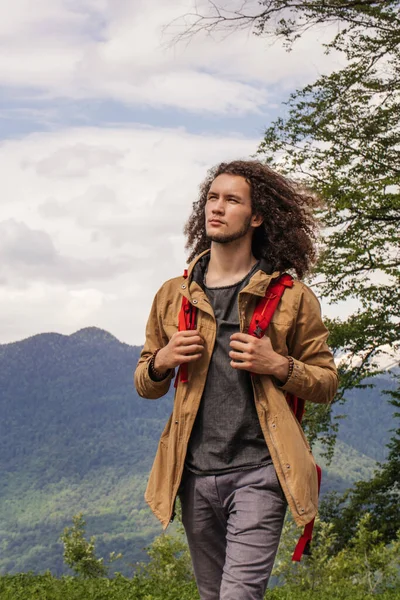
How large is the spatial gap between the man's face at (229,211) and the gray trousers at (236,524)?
3.74 feet

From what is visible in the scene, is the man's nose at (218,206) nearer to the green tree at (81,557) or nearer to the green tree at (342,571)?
the green tree at (342,571)

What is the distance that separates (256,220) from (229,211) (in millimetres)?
199

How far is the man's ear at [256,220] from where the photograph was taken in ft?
14.6

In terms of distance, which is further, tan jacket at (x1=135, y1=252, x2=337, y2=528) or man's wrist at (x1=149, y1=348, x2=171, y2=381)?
man's wrist at (x1=149, y1=348, x2=171, y2=381)

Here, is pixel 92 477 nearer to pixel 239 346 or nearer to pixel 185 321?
→ pixel 185 321

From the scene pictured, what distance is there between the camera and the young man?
3986 mm

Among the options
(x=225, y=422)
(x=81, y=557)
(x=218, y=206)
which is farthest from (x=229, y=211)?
(x=81, y=557)

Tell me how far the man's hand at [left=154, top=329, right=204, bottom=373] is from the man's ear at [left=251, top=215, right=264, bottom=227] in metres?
0.66

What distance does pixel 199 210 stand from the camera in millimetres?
4891

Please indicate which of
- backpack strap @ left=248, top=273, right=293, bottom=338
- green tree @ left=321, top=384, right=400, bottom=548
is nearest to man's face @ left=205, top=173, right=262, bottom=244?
backpack strap @ left=248, top=273, right=293, bottom=338

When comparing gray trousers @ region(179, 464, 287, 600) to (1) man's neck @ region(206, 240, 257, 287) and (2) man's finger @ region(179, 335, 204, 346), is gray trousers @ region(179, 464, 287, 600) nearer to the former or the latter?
(2) man's finger @ region(179, 335, 204, 346)

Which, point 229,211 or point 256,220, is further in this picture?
point 256,220

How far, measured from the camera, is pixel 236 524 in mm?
3980

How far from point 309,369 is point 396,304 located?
48.9ft
